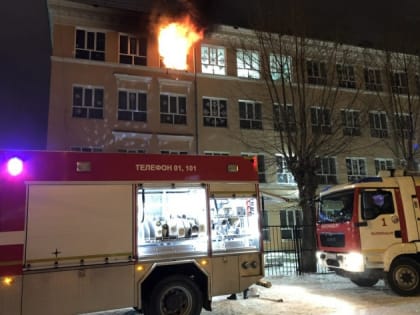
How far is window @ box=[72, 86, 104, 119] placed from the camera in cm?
2156

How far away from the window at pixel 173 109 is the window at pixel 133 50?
102 inches

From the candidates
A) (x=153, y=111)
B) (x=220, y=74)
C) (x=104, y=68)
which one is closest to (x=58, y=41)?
(x=104, y=68)

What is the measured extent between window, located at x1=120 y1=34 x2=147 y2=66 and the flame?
1.10 metres

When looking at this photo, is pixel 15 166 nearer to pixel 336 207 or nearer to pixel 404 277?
pixel 336 207

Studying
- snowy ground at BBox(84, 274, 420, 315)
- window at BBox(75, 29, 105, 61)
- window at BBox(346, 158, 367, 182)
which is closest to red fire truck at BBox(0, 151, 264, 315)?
snowy ground at BBox(84, 274, 420, 315)

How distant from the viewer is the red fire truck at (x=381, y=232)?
9.25 metres

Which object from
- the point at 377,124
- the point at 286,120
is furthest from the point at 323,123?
the point at 377,124

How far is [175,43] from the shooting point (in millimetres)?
23984

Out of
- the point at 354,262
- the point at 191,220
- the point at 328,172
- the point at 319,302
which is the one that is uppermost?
the point at 328,172

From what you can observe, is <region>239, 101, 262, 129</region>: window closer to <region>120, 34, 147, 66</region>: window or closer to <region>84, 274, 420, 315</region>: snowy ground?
<region>120, 34, 147, 66</region>: window

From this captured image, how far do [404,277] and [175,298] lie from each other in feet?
19.1

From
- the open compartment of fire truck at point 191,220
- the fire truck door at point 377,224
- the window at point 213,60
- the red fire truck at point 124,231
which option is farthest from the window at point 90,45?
the fire truck door at point 377,224

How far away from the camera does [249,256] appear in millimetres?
7699

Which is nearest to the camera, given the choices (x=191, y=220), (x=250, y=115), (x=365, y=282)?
(x=191, y=220)
